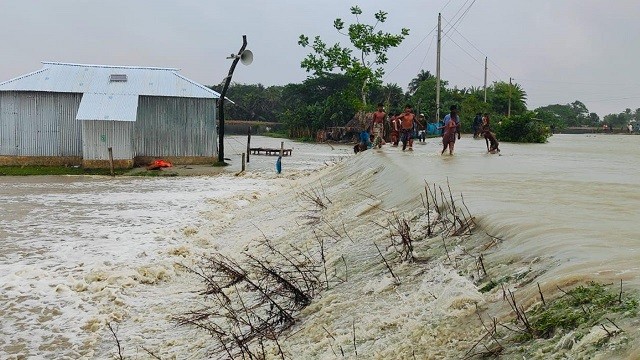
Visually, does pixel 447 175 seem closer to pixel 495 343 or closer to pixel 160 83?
pixel 495 343

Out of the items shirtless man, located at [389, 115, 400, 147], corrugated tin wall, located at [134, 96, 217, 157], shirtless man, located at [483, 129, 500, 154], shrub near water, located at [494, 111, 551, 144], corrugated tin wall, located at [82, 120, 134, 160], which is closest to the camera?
shirtless man, located at [483, 129, 500, 154]

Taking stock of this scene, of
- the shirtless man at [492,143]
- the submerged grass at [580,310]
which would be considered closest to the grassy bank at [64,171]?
the shirtless man at [492,143]

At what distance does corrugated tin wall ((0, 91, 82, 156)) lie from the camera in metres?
27.2

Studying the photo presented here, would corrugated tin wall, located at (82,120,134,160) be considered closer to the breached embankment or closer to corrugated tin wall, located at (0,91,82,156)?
corrugated tin wall, located at (0,91,82,156)

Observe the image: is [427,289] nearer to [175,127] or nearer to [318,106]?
[175,127]

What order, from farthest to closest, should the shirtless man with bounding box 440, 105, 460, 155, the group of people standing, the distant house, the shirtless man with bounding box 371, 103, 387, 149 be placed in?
the distant house < the shirtless man with bounding box 371, 103, 387, 149 < the group of people standing < the shirtless man with bounding box 440, 105, 460, 155

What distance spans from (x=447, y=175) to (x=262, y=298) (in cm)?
502

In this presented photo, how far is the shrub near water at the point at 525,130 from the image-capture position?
2942cm

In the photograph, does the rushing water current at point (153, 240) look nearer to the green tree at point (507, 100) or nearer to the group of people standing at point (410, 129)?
the group of people standing at point (410, 129)

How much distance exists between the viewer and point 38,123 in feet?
89.9

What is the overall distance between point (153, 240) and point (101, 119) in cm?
1636

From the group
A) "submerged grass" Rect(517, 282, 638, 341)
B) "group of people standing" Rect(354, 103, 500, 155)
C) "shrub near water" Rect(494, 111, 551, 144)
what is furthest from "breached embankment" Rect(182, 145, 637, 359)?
"shrub near water" Rect(494, 111, 551, 144)

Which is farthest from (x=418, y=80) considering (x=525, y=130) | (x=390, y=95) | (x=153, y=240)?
(x=153, y=240)

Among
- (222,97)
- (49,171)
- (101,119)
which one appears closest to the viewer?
(49,171)
